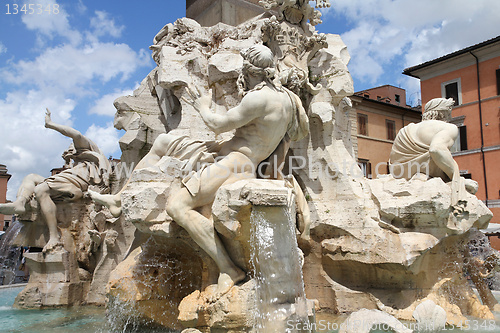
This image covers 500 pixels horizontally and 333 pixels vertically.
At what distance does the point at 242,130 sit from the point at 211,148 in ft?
1.64

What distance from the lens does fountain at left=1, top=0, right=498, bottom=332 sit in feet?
15.8

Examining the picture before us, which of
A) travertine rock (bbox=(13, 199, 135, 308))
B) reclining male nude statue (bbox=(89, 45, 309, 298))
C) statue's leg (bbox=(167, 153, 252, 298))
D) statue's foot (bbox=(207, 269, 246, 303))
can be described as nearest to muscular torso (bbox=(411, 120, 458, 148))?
reclining male nude statue (bbox=(89, 45, 309, 298))

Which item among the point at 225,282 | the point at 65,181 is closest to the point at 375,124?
the point at 65,181

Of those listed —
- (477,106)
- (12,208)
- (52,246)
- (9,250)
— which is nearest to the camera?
(52,246)

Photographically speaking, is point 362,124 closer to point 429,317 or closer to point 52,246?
point 52,246

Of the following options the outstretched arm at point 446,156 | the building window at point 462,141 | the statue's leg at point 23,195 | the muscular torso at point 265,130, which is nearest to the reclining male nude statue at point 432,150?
the outstretched arm at point 446,156

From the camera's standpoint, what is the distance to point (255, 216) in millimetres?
4742

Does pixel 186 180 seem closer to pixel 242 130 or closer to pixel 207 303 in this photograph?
pixel 242 130

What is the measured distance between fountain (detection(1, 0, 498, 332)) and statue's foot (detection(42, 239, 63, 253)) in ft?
0.18

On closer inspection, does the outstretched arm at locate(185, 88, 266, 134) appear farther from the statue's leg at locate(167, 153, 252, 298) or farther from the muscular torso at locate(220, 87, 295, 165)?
the statue's leg at locate(167, 153, 252, 298)

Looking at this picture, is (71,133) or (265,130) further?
(71,133)

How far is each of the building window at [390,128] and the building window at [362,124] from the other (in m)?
1.56

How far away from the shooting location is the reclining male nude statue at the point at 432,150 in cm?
684

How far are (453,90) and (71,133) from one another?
19639 mm
